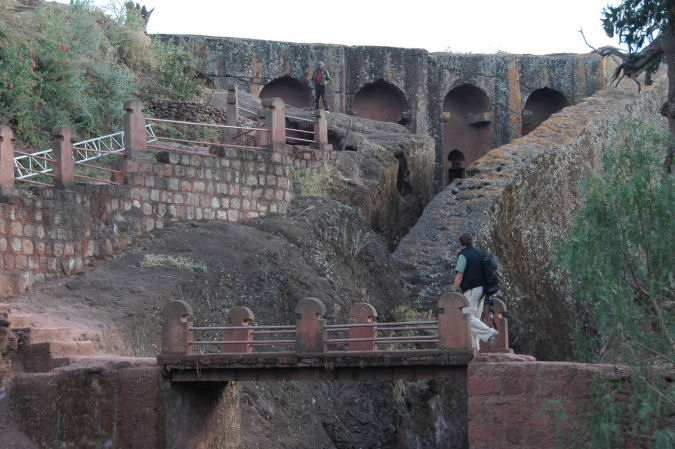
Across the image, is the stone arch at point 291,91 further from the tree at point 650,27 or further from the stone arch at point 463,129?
the tree at point 650,27

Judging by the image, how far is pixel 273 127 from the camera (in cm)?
1900

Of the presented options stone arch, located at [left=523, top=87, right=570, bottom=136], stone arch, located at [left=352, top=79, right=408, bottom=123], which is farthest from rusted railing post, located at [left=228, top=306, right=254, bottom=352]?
stone arch, located at [left=523, top=87, right=570, bottom=136]

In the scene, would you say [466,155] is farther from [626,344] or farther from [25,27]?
[626,344]

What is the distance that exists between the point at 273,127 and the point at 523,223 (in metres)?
5.39

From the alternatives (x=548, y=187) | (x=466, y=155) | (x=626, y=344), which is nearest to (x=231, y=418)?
(x=626, y=344)

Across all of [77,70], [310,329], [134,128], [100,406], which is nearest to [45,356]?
[100,406]

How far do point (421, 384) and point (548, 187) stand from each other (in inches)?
286

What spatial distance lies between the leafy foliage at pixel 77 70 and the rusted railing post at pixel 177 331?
8161mm

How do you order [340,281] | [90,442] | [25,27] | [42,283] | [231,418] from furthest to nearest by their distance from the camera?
1. [25,27]
2. [340,281]
3. [42,283]
4. [231,418]
5. [90,442]

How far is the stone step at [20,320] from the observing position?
12.4 metres

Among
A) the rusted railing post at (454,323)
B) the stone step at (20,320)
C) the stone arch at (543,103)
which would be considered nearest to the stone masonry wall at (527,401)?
the rusted railing post at (454,323)

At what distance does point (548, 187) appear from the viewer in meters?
21.8

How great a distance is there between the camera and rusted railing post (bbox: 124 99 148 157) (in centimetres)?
1651

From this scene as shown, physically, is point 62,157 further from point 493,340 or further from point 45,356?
point 493,340
